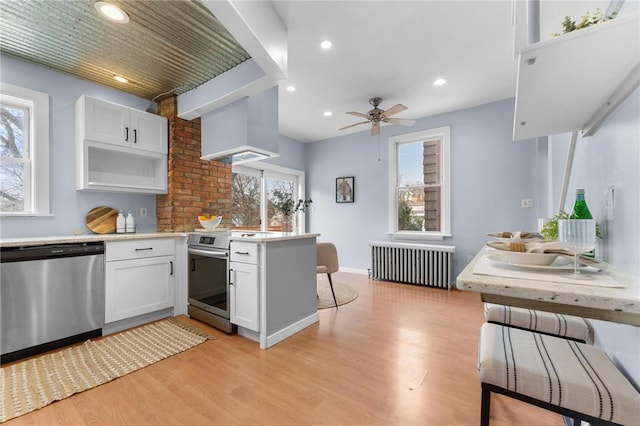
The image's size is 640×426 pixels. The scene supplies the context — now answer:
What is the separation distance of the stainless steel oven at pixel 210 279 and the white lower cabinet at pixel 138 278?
0.24 meters

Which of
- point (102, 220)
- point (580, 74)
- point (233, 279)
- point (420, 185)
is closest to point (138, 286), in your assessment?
point (102, 220)

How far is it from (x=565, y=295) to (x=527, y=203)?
12.8 feet

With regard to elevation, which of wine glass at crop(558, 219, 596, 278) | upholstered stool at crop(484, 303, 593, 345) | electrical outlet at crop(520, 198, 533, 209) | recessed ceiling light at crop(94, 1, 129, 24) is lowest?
upholstered stool at crop(484, 303, 593, 345)

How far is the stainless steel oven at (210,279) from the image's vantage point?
256 centimetres

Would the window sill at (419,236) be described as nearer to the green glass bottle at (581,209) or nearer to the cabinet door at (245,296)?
the cabinet door at (245,296)

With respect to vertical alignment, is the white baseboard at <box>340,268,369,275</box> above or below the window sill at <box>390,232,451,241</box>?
below

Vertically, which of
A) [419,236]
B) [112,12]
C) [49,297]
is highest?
[112,12]

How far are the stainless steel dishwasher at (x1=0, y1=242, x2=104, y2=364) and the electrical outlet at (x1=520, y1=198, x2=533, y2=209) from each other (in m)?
5.02

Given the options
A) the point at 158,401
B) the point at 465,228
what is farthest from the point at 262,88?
the point at 465,228

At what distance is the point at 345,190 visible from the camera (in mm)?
5418

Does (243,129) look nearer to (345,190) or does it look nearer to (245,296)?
(245,296)

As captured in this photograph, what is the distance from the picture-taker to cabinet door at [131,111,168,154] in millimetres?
3043

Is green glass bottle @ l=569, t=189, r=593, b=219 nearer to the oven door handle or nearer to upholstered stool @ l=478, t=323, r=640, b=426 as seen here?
upholstered stool @ l=478, t=323, r=640, b=426

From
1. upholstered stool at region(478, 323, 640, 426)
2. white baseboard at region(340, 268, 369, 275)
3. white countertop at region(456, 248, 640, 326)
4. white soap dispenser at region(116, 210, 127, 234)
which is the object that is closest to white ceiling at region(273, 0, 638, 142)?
white countertop at region(456, 248, 640, 326)
